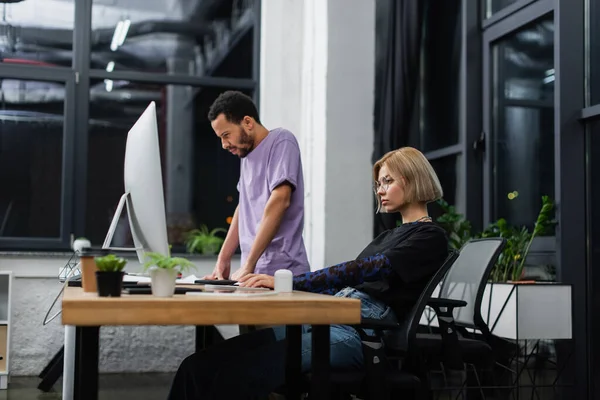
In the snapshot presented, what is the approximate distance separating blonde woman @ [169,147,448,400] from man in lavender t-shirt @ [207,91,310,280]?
0.37 m

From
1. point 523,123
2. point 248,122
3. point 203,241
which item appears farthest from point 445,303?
point 203,241

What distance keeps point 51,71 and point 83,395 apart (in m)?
4.30

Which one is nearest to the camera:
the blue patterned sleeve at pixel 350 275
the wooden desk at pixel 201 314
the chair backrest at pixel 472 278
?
the wooden desk at pixel 201 314

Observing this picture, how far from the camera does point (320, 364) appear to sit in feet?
6.48

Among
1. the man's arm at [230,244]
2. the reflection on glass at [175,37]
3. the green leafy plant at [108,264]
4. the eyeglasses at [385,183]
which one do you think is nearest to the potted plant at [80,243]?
the reflection on glass at [175,37]

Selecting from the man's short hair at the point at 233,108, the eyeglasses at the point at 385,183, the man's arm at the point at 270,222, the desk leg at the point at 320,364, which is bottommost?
the desk leg at the point at 320,364

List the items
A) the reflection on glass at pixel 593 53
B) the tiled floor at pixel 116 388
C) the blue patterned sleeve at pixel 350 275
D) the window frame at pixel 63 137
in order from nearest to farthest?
the blue patterned sleeve at pixel 350 275
the reflection on glass at pixel 593 53
the tiled floor at pixel 116 388
the window frame at pixel 63 137

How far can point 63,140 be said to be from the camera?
5.70m

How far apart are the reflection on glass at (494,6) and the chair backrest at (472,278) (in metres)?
1.94

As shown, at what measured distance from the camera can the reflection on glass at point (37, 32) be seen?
18.6 feet

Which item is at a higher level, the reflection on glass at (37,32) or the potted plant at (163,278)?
the reflection on glass at (37,32)

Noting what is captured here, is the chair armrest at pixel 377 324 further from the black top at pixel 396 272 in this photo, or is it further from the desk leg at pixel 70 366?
the desk leg at pixel 70 366

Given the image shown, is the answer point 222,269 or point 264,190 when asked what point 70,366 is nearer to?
point 222,269

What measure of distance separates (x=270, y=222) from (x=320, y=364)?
1.05 m
